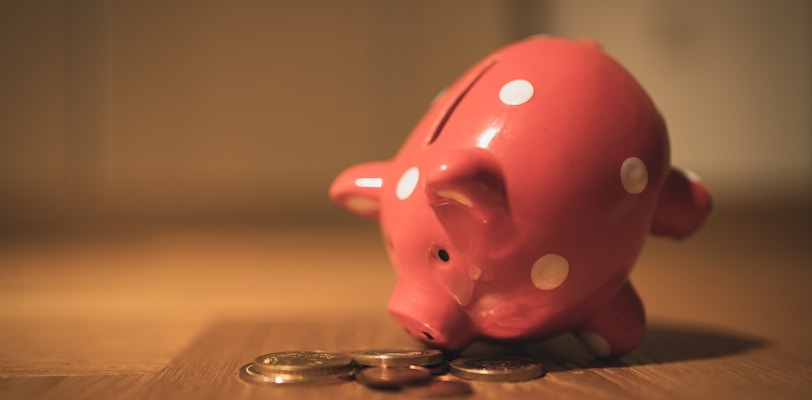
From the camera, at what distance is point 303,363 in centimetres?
68

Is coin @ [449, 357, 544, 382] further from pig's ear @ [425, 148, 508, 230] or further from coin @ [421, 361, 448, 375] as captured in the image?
pig's ear @ [425, 148, 508, 230]

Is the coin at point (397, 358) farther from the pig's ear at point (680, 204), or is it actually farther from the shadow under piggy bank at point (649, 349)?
the pig's ear at point (680, 204)

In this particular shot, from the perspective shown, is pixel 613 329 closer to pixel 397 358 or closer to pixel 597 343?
pixel 597 343

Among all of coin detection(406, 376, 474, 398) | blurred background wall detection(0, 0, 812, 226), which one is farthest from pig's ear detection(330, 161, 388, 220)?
blurred background wall detection(0, 0, 812, 226)

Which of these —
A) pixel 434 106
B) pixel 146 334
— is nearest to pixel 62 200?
pixel 146 334

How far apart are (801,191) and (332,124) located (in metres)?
1.80

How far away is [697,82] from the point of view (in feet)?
10.5

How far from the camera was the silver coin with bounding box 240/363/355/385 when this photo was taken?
66 centimetres

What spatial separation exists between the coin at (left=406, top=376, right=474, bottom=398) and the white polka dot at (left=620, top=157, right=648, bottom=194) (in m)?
0.22

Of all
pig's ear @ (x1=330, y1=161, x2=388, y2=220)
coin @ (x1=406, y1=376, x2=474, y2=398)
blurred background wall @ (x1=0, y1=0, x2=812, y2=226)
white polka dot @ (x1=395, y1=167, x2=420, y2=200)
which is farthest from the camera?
blurred background wall @ (x1=0, y1=0, x2=812, y2=226)

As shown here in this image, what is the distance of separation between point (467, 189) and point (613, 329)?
216mm

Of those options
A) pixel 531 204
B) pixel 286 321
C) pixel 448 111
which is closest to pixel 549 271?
pixel 531 204

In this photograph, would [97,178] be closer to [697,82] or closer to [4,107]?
[4,107]

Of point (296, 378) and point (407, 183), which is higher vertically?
point (407, 183)
